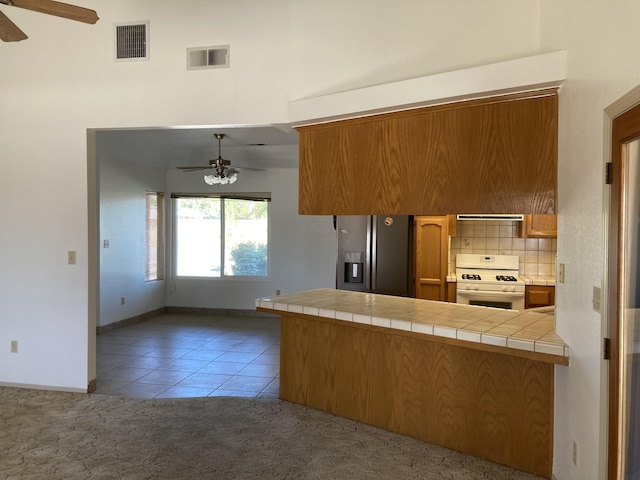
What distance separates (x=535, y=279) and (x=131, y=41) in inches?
184

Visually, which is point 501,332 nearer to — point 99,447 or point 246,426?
point 246,426

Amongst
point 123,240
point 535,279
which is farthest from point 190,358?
point 535,279

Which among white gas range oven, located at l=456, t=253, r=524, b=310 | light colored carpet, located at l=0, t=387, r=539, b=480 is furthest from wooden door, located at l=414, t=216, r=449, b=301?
light colored carpet, located at l=0, t=387, r=539, b=480

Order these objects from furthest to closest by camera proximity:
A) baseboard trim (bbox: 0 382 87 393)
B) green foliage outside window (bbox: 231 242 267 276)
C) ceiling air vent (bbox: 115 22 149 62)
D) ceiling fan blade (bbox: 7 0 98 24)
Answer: green foliage outside window (bbox: 231 242 267 276), baseboard trim (bbox: 0 382 87 393), ceiling air vent (bbox: 115 22 149 62), ceiling fan blade (bbox: 7 0 98 24)

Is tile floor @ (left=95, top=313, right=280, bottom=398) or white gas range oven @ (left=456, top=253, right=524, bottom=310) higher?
white gas range oven @ (left=456, top=253, right=524, bottom=310)

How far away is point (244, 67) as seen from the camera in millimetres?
3754

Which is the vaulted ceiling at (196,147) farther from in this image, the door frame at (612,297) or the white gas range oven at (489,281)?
the door frame at (612,297)

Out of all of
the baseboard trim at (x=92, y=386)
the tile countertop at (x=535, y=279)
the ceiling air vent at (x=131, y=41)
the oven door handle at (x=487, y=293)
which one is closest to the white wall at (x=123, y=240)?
the baseboard trim at (x=92, y=386)

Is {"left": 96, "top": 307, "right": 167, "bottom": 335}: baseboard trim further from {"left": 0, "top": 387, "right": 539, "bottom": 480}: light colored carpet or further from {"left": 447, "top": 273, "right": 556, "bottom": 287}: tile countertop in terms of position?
{"left": 447, "top": 273, "right": 556, "bottom": 287}: tile countertop

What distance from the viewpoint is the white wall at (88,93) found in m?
3.55

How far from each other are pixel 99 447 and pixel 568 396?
9.20 feet

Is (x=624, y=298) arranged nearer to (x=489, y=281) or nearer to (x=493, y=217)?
(x=489, y=281)

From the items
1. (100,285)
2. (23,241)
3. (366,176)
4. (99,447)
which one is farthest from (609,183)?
(100,285)

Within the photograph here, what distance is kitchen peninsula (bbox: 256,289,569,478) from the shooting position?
2.72 meters
